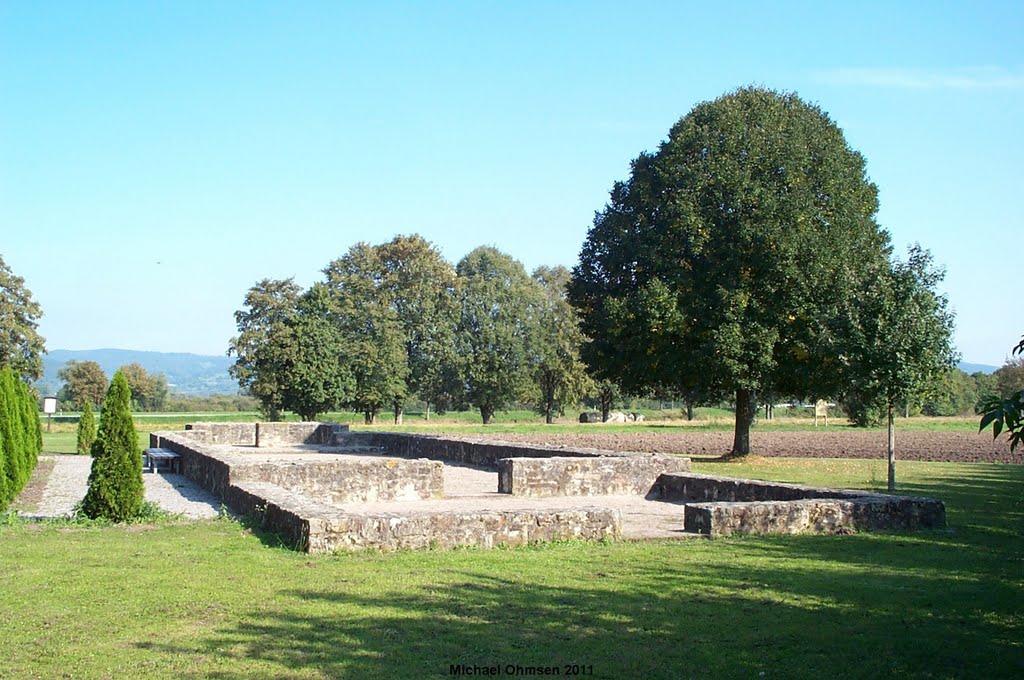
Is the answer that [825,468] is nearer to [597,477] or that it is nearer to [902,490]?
[902,490]

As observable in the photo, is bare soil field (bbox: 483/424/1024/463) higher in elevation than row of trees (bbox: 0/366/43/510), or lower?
lower

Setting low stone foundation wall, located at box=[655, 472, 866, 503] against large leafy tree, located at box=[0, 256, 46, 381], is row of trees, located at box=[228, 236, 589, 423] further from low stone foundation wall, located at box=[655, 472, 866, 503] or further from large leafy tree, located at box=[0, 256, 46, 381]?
low stone foundation wall, located at box=[655, 472, 866, 503]

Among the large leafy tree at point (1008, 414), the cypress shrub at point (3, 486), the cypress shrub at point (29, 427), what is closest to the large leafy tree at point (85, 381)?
the cypress shrub at point (29, 427)

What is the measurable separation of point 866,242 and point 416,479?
17.5 m

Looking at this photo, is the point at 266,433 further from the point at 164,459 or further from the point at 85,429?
the point at 164,459

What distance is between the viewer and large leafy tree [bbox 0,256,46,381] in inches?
1996

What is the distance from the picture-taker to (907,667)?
641 centimetres

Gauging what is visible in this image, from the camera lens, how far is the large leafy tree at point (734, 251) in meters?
27.8

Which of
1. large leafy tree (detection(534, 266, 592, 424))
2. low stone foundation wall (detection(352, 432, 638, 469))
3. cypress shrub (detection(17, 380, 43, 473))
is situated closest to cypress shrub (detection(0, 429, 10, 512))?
cypress shrub (detection(17, 380, 43, 473))

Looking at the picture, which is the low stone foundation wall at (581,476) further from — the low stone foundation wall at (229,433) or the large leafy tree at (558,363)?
the large leafy tree at (558,363)

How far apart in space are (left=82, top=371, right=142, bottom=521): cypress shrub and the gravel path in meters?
1.12

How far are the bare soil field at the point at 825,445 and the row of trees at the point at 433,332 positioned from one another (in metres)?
21.3

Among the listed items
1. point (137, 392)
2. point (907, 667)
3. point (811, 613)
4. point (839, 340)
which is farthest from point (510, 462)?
point (137, 392)

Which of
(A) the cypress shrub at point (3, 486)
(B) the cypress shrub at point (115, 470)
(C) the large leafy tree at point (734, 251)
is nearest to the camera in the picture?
(B) the cypress shrub at point (115, 470)
